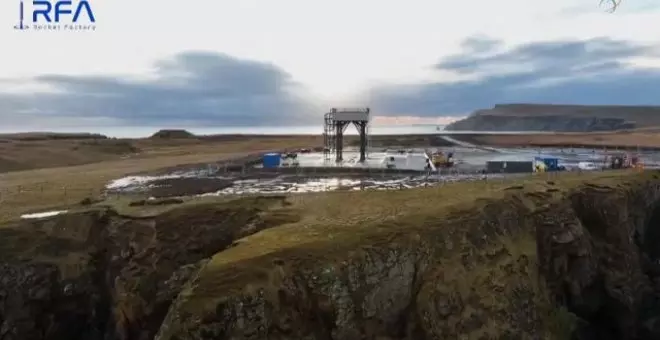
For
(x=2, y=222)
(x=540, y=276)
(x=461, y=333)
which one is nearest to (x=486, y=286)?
(x=461, y=333)

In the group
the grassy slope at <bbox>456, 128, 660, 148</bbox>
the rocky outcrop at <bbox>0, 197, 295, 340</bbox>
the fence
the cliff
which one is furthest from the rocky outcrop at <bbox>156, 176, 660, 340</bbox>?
the grassy slope at <bbox>456, 128, 660, 148</bbox>

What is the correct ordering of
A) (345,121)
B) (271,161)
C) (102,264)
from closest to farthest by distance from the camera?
1. (102,264)
2. (271,161)
3. (345,121)

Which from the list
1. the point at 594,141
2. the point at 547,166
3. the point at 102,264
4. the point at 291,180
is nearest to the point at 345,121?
the point at 291,180

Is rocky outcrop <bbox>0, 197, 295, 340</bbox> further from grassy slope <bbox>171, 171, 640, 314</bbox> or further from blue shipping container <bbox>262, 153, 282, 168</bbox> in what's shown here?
blue shipping container <bbox>262, 153, 282, 168</bbox>

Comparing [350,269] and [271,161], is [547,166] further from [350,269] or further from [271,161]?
[350,269]

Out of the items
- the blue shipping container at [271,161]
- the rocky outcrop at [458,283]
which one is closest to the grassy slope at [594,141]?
the blue shipping container at [271,161]
